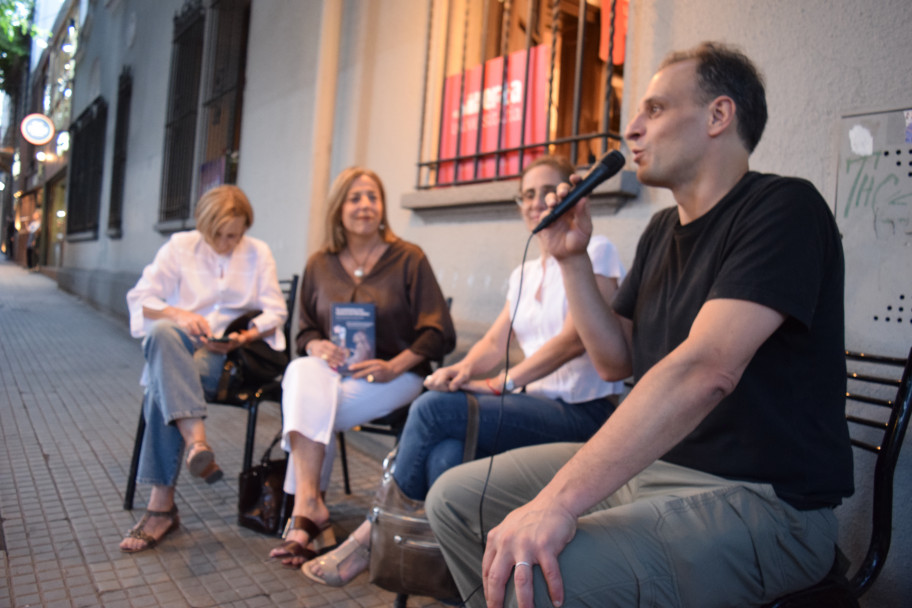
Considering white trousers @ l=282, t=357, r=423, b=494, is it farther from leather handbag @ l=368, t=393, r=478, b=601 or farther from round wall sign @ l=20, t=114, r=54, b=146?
round wall sign @ l=20, t=114, r=54, b=146

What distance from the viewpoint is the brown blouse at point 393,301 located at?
3055 mm

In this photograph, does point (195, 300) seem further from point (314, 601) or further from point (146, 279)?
point (314, 601)

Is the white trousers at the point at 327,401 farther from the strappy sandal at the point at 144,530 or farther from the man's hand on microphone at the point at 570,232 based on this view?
the man's hand on microphone at the point at 570,232

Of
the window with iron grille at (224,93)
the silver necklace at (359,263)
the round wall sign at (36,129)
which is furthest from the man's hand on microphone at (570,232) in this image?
the round wall sign at (36,129)

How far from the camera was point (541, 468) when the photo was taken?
1656 millimetres

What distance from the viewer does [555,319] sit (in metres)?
2.44

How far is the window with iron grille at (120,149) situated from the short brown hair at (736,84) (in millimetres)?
12099

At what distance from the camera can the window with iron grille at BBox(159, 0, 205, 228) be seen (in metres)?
8.73

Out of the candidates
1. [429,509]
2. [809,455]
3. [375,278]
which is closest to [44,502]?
[375,278]

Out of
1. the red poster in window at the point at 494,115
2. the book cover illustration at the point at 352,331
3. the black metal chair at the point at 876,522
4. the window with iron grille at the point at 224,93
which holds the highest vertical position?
the window with iron grille at the point at 224,93

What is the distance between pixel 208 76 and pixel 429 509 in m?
8.02

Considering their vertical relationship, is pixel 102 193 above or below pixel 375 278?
above

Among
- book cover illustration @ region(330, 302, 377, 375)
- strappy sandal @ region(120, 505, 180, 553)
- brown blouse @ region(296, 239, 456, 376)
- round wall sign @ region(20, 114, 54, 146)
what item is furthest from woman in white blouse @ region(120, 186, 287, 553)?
round wall sign @ region(20, 114, 54, 146)

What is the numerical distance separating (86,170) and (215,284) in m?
14.0
